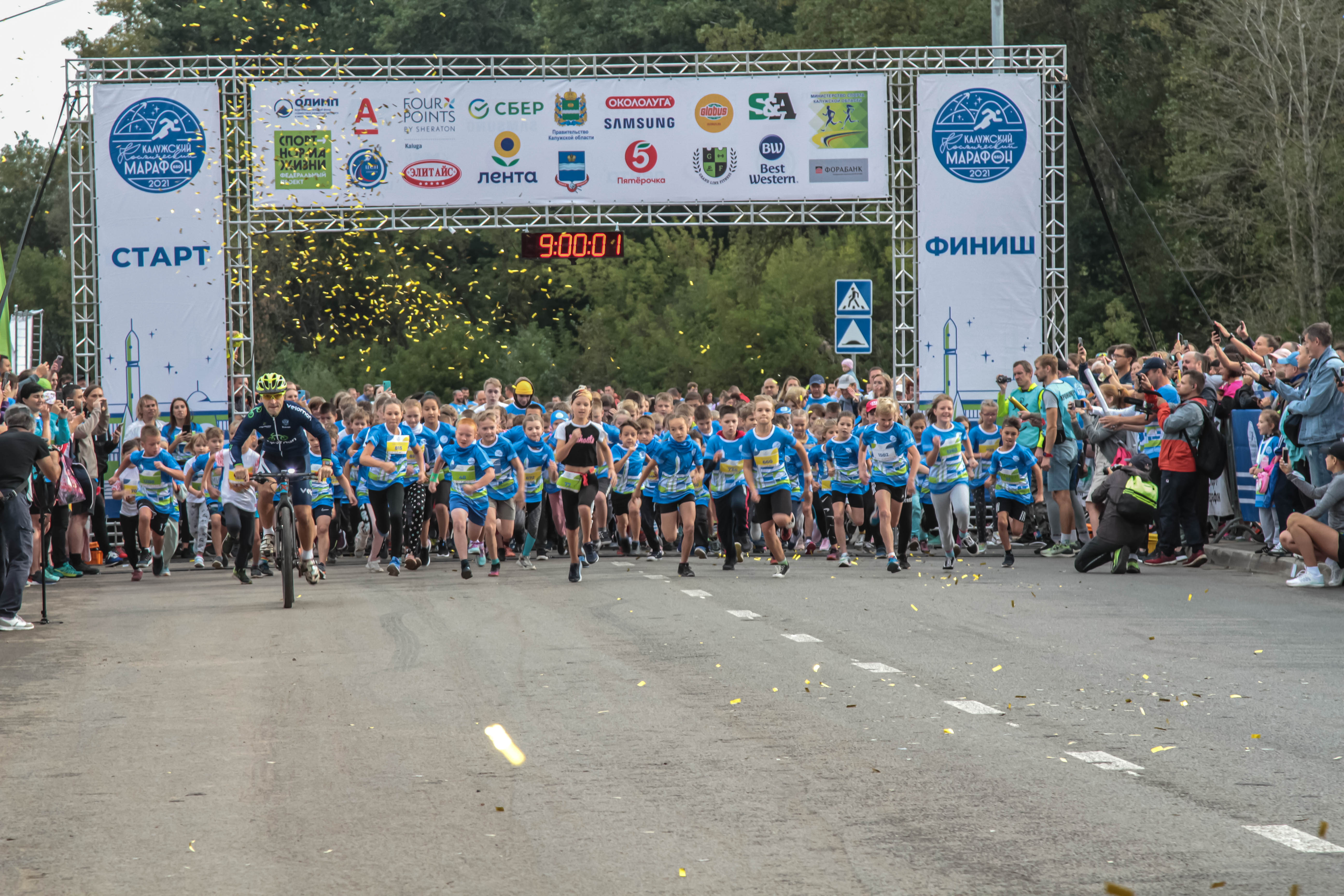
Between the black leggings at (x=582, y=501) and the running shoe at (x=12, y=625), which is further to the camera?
the black leggings at (x=582, y=501)

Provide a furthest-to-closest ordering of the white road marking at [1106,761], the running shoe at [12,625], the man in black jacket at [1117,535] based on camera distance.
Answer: the man in black jacket at [1117,535], the running shoe at [12,625], the white road marking at [1106,761]

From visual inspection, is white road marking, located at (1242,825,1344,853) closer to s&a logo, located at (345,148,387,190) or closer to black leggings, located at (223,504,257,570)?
black leggings, located at (223,504,257,570)

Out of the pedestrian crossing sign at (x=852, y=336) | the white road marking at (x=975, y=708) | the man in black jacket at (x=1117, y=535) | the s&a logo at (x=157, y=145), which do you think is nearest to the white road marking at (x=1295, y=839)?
the white road marking at (x=975, y=708)

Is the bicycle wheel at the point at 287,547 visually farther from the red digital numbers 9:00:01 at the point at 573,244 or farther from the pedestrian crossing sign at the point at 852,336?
the red digital numbers 9:00:01 at the point at 573,244

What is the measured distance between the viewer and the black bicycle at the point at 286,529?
45.6ft

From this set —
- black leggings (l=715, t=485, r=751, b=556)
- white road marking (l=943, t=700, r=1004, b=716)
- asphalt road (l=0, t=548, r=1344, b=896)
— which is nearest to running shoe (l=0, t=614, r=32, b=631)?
asphalt road (l=0, t=548, r=1344, b=896)

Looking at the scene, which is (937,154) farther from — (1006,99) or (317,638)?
(317,638)

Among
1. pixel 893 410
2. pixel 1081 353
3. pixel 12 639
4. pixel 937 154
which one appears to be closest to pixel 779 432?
pixel 893 410

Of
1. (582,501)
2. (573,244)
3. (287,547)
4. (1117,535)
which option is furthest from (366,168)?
(1117,535)

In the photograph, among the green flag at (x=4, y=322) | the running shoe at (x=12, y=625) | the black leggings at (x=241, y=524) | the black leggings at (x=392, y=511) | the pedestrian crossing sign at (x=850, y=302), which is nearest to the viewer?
the running shoe at (x=12, y=625)

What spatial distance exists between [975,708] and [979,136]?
18.4m

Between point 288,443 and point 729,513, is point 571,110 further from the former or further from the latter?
point 288,443

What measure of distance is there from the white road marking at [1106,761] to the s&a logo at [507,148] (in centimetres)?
1927

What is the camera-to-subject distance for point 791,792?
21.2 ft
